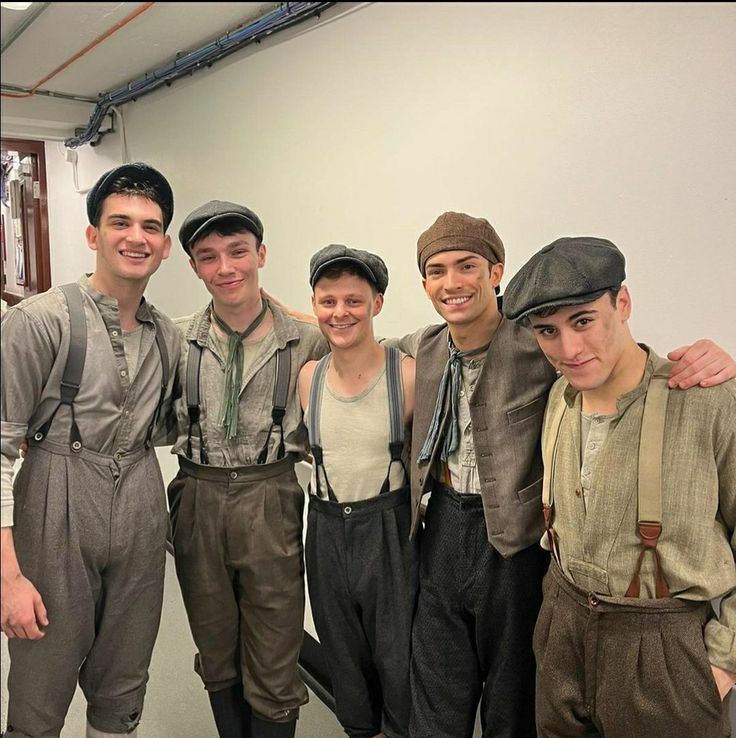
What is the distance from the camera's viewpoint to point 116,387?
1164 millimetres

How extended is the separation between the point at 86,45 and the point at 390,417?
938mm

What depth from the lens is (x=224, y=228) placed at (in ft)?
4.37

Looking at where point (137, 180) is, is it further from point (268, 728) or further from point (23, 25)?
point (268, 728)

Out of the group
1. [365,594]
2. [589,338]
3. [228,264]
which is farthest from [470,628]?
[228,264]

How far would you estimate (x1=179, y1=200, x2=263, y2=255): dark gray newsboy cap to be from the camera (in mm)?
1276

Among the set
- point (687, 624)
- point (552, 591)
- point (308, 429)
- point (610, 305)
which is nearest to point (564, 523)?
point (552, 591)

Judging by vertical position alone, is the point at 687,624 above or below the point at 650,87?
below

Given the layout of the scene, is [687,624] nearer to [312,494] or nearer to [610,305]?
[610,305]

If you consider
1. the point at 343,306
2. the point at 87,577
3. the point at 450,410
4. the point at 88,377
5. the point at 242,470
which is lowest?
the point at 87,577

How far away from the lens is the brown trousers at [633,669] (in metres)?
1.06

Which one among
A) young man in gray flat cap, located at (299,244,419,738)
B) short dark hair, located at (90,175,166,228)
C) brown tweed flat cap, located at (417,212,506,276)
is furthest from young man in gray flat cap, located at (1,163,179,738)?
brown tweed flat cap, located at (417,212,506,276)

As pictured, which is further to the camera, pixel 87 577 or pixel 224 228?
pixel 224 228

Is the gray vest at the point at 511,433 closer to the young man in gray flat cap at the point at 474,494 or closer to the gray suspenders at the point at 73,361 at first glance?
the young man in gray flat cap at the point at 474,494

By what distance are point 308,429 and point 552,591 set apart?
0.62 metres
